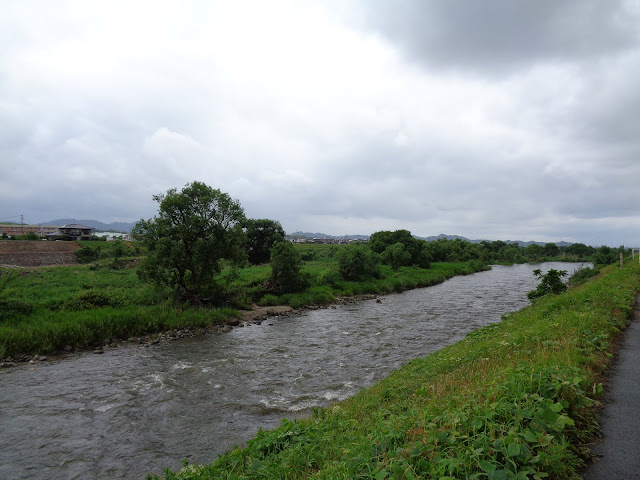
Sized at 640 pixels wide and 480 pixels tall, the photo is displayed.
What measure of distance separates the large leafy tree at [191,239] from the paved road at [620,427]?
73.9ft

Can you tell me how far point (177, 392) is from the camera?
495 inches

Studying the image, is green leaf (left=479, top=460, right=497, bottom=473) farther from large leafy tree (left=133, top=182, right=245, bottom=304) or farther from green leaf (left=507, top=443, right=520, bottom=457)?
large leafy tree (left=133, top=182, right=245, bottom=304)

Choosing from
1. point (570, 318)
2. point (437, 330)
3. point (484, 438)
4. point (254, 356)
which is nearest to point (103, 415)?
point (254, 356)

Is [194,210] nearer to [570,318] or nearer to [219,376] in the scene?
[219,376]

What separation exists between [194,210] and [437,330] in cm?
1911

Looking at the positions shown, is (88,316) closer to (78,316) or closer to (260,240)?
(78,316)

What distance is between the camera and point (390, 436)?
4.85 metres

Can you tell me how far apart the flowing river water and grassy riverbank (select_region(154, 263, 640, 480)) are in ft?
9.85

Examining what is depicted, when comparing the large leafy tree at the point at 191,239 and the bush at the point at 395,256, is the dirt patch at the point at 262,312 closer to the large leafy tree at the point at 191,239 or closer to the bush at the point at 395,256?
the large leafy tree at the point at 191,239

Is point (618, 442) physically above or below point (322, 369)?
above

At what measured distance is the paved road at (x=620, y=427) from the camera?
434 centimetres

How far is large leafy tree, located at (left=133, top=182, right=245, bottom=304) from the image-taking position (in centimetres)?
2383

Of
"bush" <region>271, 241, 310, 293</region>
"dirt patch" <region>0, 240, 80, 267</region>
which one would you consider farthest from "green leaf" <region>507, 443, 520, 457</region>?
"dirt patch" <region>0, 240, 80, 267</region>

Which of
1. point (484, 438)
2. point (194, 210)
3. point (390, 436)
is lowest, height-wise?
point (390, 436)
